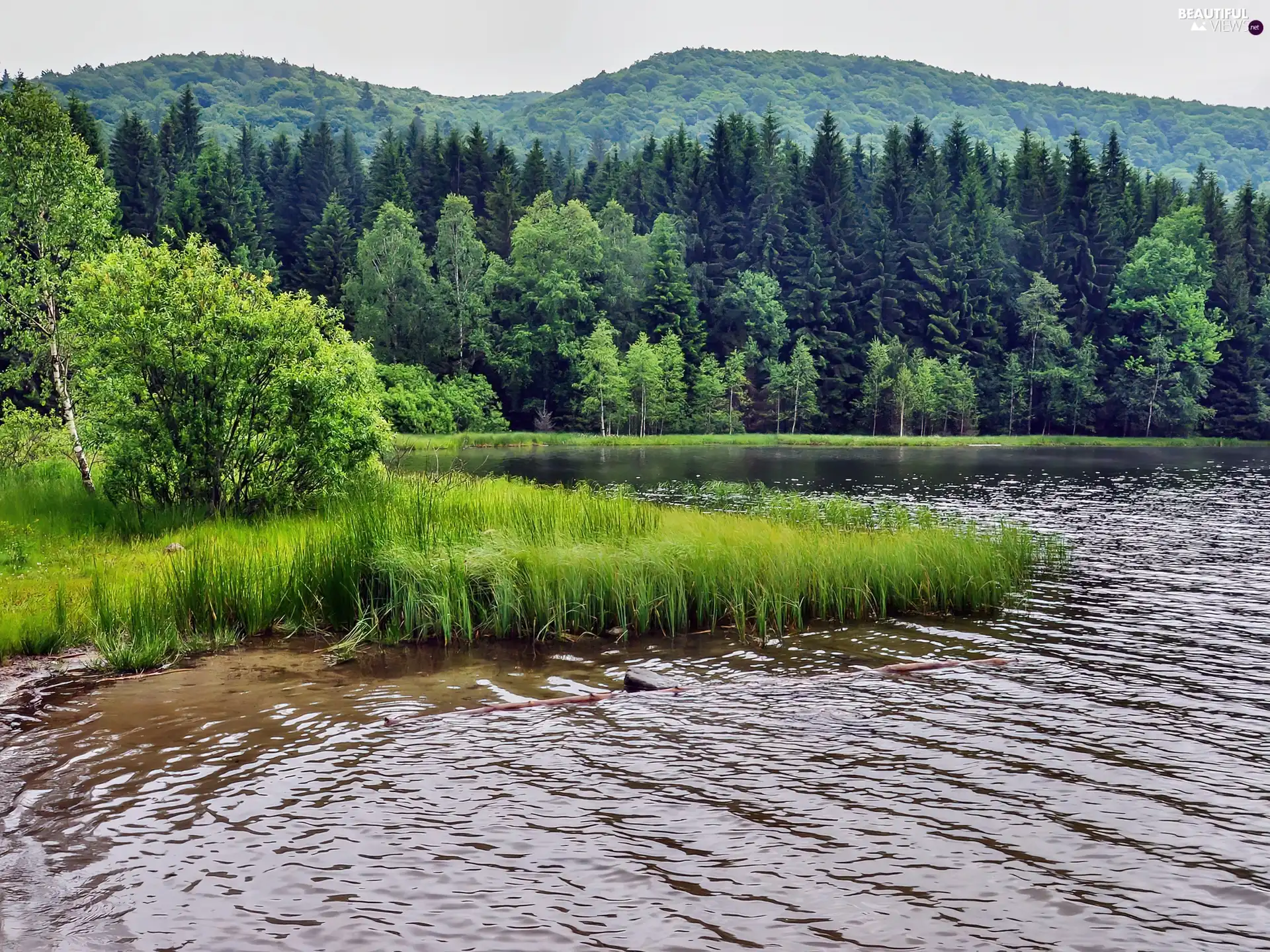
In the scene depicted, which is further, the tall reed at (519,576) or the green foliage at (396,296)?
the green foliage at (396,296)

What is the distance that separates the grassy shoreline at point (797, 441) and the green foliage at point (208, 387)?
54.8 m

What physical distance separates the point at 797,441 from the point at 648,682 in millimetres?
77775

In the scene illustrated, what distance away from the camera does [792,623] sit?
1520 cm

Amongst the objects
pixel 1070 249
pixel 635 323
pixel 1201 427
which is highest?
pixel 1070 249

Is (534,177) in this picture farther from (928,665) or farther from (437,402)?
(928,665)

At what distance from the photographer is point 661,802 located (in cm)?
827

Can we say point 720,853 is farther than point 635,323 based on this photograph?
No

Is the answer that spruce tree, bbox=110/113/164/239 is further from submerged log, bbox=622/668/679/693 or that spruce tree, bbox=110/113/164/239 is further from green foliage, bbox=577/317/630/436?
submerged log, bbox=622/668/679/693

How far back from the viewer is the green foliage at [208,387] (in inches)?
747

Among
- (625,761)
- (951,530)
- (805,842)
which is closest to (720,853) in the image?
(805,842)

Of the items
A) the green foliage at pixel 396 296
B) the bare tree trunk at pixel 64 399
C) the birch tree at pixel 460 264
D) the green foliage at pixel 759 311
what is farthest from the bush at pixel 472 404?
the bare tree trunk at pixel 64 399

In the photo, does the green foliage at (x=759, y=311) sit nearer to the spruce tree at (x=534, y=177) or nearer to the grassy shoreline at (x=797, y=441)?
the grassy shoreline at (x=797, y=441)

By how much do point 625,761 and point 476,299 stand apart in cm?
8560

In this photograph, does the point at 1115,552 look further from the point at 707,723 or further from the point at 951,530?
the point at 707,723
